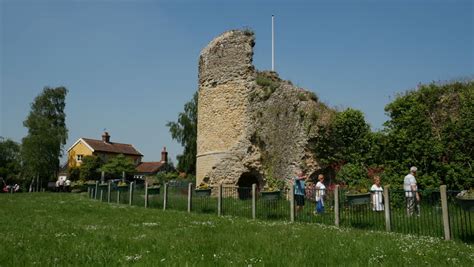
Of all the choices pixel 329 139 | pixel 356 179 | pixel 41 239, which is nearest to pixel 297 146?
→ pixel 329 139

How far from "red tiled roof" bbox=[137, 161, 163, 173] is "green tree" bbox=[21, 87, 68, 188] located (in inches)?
965

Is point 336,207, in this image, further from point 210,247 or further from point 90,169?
point 90,169

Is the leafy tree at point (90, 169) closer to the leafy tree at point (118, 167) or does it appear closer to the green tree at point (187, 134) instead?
the leafy tree at point (118, 167)

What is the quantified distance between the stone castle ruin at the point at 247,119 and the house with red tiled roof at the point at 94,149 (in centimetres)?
4345

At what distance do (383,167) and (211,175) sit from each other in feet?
31.4

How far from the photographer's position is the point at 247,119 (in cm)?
2495

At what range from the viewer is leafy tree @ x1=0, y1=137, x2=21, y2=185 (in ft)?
178

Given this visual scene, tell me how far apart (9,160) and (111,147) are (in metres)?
15.6

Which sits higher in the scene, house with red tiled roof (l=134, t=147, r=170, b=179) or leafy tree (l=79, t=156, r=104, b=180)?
house with red tiled roof (l=134, t=147, r=170, b=179)

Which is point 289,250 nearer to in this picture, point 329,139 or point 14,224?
point 14,224

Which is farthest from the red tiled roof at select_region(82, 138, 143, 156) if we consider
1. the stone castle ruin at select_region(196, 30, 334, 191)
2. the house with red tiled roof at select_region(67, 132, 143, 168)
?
the stone castle ruin at select_region(196, 30, 334, 191)

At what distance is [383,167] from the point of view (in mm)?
18547

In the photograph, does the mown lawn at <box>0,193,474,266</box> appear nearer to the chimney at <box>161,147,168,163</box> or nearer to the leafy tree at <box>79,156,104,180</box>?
the leafy tree at <box>79,156,104,180</box>

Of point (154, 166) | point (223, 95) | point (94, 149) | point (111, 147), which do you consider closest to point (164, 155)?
point (154, 166)
